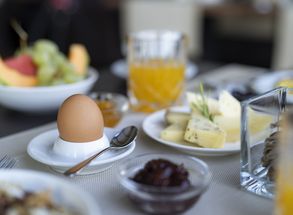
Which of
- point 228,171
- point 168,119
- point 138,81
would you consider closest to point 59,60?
point 138,81

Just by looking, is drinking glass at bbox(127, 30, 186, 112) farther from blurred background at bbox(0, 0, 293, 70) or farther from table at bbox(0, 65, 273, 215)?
blurred background at bbox(0, 0, 293, 70)

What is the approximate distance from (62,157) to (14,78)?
1.52 feet

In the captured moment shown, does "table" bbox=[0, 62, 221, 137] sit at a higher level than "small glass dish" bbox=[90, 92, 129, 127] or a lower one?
lower

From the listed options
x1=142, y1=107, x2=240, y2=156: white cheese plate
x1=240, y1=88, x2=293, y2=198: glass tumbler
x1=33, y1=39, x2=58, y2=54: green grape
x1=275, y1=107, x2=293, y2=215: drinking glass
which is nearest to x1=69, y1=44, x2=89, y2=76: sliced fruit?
x1=33, y1=39, x2=58, y2=54: green grape

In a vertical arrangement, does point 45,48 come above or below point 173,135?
above

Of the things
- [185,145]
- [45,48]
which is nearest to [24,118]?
[45,48]

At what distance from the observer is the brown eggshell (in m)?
0.75

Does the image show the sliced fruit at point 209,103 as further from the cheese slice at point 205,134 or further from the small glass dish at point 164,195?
the small glass dish at point 164,195

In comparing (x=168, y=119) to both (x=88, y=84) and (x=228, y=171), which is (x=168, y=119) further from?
(x=88, y=84)

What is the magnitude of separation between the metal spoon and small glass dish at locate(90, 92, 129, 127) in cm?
14

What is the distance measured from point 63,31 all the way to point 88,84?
246 cm

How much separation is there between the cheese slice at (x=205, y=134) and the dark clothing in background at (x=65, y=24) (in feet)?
8.62

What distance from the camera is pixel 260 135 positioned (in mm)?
740

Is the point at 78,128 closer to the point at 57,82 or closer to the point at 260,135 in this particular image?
the point at 260,135
